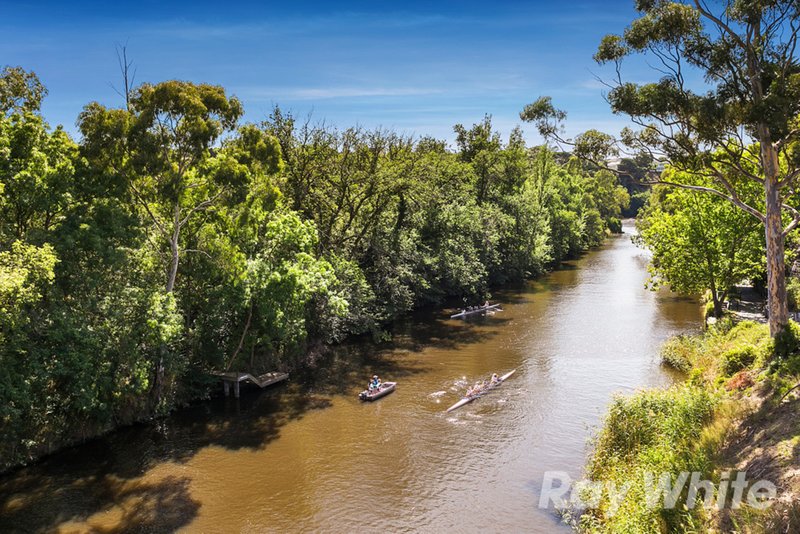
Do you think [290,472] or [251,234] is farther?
[251,234]

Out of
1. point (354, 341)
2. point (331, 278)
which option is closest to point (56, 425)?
point (331, 278)

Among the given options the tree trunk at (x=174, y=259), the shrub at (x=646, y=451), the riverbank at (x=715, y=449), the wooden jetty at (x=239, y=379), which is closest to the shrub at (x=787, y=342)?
the riverbank at (x=715, y=449)

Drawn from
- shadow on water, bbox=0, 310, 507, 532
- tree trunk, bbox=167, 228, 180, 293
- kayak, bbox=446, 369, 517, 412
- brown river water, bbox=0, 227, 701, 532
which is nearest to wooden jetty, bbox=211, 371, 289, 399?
shadow on water, bbox=0, 310, 507, 532

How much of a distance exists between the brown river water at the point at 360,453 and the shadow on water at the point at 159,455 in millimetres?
72

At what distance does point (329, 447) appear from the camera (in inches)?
933

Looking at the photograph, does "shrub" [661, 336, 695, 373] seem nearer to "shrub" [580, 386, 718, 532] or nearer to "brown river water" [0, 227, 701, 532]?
"brown river water" [0, 227, 701, 532]

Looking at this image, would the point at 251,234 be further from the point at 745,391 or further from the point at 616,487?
the point at 745,391

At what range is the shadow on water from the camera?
726 inches

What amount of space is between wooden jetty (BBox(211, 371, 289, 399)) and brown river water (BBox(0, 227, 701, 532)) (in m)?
0.62

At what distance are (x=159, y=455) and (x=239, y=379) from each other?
21.5ft

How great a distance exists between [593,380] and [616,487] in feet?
45.5

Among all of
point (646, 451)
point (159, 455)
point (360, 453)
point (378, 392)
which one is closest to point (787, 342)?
point (646, 451)

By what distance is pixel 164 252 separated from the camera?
27.7 meters

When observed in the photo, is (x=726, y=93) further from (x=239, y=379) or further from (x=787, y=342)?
(x=239, y=379)
